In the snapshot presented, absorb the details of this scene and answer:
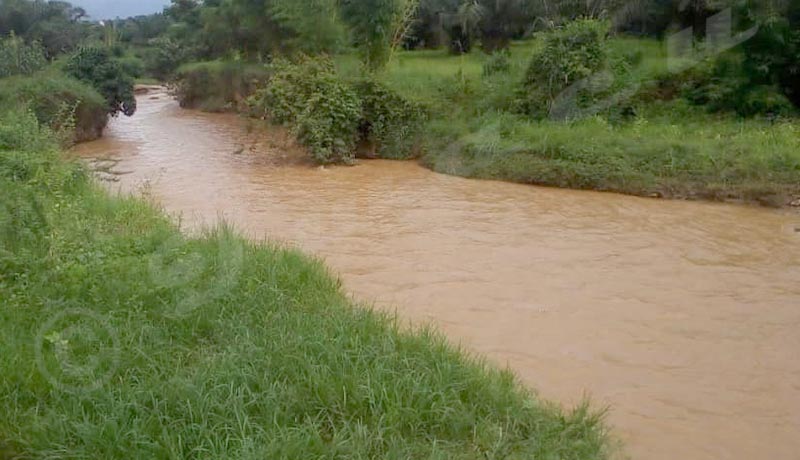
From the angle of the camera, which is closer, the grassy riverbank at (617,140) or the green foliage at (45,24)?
the grassy riverbank at (617,140)

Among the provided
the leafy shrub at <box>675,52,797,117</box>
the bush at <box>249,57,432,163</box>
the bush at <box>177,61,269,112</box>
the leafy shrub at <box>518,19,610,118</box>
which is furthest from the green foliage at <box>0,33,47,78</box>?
the leafy shrub at <box>675,52,797,117</box>

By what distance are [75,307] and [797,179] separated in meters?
8.42

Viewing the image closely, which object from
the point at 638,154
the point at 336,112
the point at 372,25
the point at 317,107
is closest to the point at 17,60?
the point at 372,25

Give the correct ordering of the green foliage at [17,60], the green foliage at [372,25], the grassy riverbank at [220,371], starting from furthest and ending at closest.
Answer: the green foliage at [17,60]
the green foliage at [372,25]
the grassy riverbank at [220,371]

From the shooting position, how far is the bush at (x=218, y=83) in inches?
874

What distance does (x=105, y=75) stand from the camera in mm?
17797

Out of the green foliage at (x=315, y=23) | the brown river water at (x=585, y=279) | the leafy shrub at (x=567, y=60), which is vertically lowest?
the brown river water at (x=585, y=279)

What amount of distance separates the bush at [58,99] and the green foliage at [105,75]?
68 centimetres

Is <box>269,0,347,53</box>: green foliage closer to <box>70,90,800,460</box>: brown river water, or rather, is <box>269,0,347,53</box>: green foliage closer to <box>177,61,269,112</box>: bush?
<box>177,61,269,112</box>: bush

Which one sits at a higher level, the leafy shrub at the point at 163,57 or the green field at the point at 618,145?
the leafy shrub at the point at 163,57

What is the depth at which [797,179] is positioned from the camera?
9055 mm

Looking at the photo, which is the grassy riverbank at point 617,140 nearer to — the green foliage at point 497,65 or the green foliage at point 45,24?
the green foliage at point 497,65

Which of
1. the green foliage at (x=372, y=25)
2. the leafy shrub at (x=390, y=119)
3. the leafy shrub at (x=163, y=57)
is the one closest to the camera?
the leafy shrub at (x=390, y=119)

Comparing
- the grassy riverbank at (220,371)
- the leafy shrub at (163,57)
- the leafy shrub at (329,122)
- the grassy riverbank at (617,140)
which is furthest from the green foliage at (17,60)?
the grassy riverbank at (220,371)
